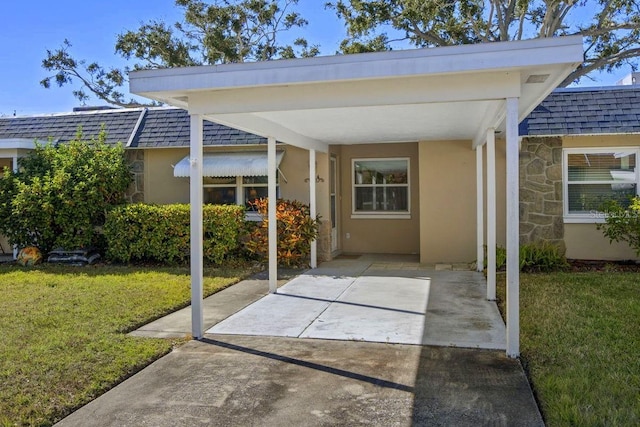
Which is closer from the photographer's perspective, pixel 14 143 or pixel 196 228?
pixel 196 228

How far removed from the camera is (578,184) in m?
11.6

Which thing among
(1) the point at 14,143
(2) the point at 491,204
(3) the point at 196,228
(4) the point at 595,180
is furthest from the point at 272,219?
(1) the point at 14,143

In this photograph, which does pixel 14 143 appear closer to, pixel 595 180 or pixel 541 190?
pixel 541 190

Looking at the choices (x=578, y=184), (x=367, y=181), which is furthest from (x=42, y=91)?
(x=578, y=184)

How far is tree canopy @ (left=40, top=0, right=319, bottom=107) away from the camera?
861 inches

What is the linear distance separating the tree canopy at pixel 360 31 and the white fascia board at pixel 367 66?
31.4 feet

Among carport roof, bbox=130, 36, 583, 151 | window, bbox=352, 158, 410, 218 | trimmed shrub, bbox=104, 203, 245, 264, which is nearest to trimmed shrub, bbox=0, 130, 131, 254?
trimmed shrub, bbox=104, 203, 245, 264

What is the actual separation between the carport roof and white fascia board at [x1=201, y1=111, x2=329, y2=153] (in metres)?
0.03

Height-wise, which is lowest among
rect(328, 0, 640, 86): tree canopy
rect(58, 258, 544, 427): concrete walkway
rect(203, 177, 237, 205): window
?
rect(58, 258, 544, 427): concrete walkway

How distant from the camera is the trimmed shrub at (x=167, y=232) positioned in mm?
11609

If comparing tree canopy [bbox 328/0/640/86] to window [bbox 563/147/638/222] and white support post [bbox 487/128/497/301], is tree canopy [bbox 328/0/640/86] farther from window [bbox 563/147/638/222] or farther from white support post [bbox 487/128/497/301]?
white support post [bbox 487/128/497/301]

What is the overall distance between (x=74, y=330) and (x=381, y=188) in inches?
361

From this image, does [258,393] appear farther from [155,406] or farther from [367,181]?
[367,181]

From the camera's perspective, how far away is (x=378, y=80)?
581cm
